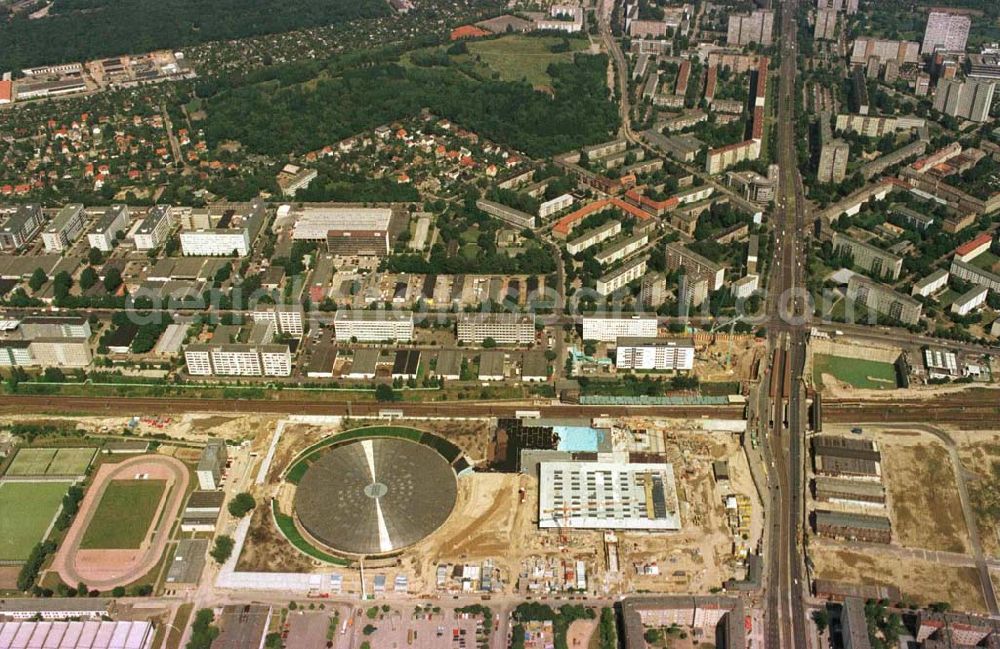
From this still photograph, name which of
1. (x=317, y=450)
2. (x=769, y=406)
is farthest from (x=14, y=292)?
(x=769, y=406)

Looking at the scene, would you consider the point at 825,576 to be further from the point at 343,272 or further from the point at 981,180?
the point at 981,180

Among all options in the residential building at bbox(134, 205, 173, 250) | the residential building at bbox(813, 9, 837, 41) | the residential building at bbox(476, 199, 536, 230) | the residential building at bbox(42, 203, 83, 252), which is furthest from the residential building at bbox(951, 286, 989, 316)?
→ the residential building at bbox(42, 203, 83, 252)

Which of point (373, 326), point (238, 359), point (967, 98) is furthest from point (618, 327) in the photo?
point (967, 98)

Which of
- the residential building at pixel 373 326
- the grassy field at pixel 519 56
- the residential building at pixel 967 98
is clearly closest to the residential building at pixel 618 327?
the residential building at pixel 373 326

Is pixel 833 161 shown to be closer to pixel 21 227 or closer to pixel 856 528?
pixel 856 528

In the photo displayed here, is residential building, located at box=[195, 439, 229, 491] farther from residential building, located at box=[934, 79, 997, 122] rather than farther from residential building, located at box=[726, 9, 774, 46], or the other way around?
residential building, located at box=[726, 9, 774, 46]

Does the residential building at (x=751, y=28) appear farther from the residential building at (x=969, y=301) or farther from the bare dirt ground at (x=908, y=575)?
the bare dirt ground at (x=908, y=575)
